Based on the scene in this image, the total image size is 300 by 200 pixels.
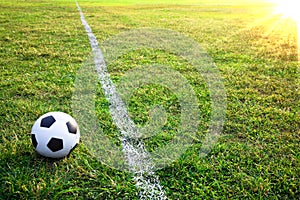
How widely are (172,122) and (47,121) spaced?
147cm

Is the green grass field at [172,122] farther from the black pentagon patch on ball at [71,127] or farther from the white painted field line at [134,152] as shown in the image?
the black pentagon patch on ball at [71,127]

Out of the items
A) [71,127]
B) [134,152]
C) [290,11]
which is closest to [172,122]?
[134,152]

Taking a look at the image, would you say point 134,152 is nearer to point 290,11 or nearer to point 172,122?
point 172,122

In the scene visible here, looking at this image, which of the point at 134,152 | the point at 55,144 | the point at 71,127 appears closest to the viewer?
the point at 55,144

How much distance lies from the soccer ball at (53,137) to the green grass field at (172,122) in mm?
116

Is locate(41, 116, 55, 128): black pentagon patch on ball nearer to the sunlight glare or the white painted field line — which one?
the white painted field line

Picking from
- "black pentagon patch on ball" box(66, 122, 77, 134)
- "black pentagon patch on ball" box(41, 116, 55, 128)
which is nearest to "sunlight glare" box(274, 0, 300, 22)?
"black pentagon patch on ball" box(66, 122, 77, 134)

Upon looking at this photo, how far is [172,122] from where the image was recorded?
341 cm

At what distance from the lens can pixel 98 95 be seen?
400 cm

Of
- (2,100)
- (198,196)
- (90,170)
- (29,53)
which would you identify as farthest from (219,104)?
(29,53)

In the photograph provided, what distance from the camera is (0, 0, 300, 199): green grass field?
7.93ft

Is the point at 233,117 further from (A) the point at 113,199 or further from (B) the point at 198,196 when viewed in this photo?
(A) the point at 113,199

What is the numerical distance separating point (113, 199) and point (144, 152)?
69 cm

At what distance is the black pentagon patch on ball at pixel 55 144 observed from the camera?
2564 mm
